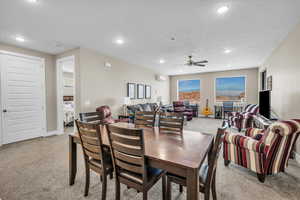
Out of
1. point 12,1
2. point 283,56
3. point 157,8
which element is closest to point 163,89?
point 283,56

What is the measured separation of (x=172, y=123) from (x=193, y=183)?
1122 millimetres

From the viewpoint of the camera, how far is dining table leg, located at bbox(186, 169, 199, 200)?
1.09 metres

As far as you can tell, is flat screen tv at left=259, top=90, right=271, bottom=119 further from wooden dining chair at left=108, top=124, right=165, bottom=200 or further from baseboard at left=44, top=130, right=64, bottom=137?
baseboard at left=44, top=130, right=64, bottom=137

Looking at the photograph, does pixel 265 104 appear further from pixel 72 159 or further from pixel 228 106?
pixel 72 159

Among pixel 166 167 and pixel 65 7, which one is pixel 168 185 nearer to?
pixel 166 167

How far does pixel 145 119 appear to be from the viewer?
8.30ft

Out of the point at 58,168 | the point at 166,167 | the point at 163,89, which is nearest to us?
the point at 166,167

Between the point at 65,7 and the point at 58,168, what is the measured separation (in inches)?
105

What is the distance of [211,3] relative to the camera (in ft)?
6.73

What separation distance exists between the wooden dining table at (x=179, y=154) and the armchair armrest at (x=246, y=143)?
2.38 feet

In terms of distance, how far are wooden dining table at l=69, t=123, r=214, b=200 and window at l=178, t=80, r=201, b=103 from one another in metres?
6.92

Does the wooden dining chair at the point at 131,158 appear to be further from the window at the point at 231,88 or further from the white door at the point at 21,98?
the window at the point at 231,88

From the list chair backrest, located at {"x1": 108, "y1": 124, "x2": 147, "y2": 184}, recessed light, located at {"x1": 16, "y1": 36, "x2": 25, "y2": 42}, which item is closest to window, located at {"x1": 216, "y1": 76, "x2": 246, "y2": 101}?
chair backrest, located at {"x1": 108, "y1": 124, "x2": 147, "y2": 184}

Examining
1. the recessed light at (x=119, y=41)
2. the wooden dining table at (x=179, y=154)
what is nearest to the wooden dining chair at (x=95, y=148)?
the wooden dining table at (x=179, y=154)
